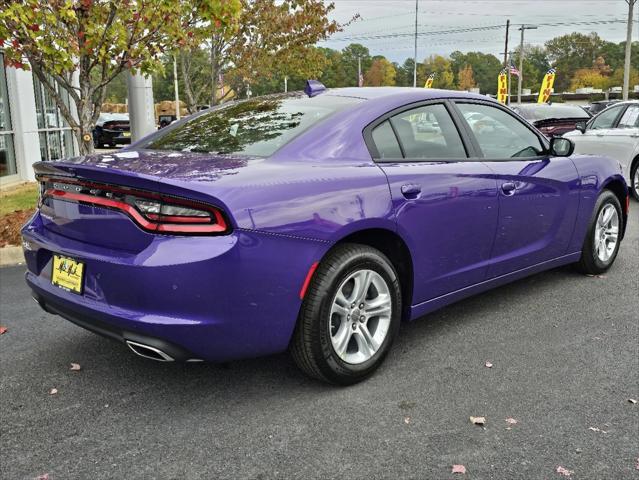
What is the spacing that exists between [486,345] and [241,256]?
1.92 m

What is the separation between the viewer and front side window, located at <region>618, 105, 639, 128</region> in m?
9.86

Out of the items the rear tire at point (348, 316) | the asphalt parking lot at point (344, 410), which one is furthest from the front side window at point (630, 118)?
the rear tire at point (348, 316)

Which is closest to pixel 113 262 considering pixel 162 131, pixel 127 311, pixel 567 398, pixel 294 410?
pixel 127 311

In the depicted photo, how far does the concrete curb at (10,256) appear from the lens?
20.5ft

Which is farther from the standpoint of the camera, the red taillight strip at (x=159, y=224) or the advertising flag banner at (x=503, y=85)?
the advertising flag banner at (x=503, y=85)

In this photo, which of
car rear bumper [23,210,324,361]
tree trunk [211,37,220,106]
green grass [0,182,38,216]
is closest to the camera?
car rear bumper [23,210,324,361]

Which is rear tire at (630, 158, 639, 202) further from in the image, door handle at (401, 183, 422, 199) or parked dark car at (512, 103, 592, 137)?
door handle at (401, 183, 422, 199)

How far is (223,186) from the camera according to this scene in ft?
8.99

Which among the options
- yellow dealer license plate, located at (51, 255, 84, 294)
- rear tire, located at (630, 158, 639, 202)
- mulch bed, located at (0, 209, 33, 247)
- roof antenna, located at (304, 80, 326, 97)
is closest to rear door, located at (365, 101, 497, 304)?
roof antenna, located at (304, 80, 326, 97)

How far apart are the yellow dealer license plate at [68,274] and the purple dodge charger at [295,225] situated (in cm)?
1

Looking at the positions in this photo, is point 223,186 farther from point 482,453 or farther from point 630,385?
point 630,385

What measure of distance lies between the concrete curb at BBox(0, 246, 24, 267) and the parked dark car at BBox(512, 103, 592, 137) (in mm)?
11384

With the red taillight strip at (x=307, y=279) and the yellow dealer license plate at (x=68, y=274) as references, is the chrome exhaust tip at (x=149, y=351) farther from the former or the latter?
the red taillight strip at (x=307, y=279)

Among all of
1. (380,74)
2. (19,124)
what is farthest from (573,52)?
(19,124)
